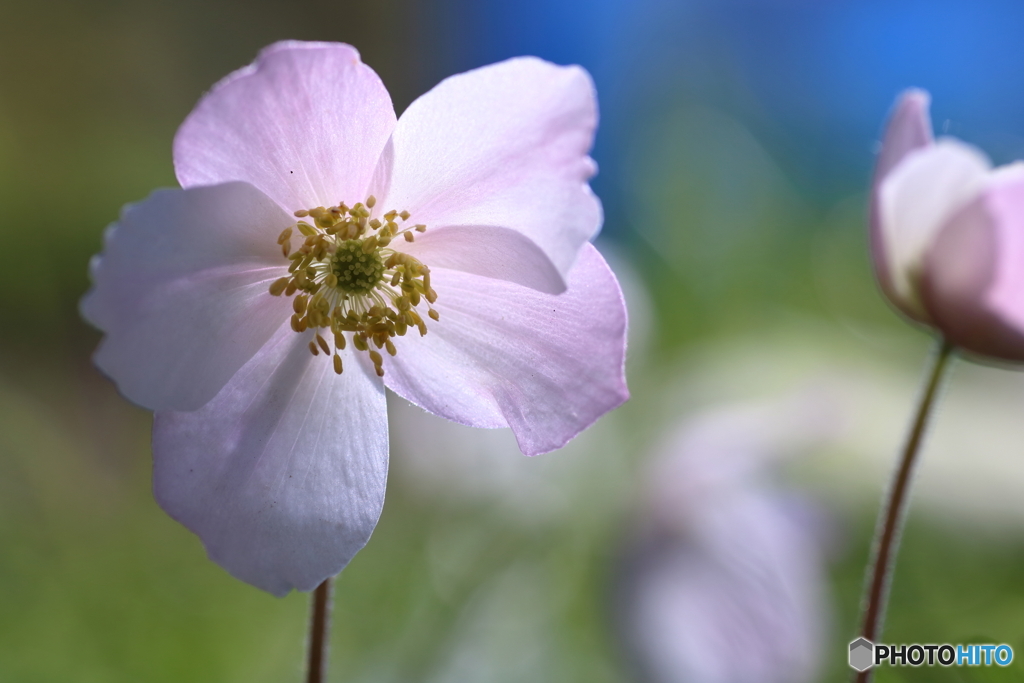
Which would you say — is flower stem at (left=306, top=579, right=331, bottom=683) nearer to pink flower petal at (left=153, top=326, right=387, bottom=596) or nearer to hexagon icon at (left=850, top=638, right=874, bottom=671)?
pink flower petal at (left=153, top=326, right=387, bottom=596)

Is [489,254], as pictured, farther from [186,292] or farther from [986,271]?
[986,271]

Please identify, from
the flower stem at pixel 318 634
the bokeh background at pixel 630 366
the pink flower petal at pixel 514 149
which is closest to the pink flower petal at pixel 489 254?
the pink flower petal at pixel 514 149

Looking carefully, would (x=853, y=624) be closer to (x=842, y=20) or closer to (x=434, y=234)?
(x=434, y=234)

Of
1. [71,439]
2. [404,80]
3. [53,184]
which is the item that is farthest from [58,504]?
[404,80]

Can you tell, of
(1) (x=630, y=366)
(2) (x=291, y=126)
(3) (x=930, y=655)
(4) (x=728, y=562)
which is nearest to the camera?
(2) (x=291, y=126)

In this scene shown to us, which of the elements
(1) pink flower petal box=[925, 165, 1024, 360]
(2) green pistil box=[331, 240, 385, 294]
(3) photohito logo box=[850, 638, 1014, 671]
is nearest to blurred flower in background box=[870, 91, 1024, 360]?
(1) pink flower petal box=[925, 165, 1024, 360]

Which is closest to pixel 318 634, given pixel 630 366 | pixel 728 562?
pixel 728 562
